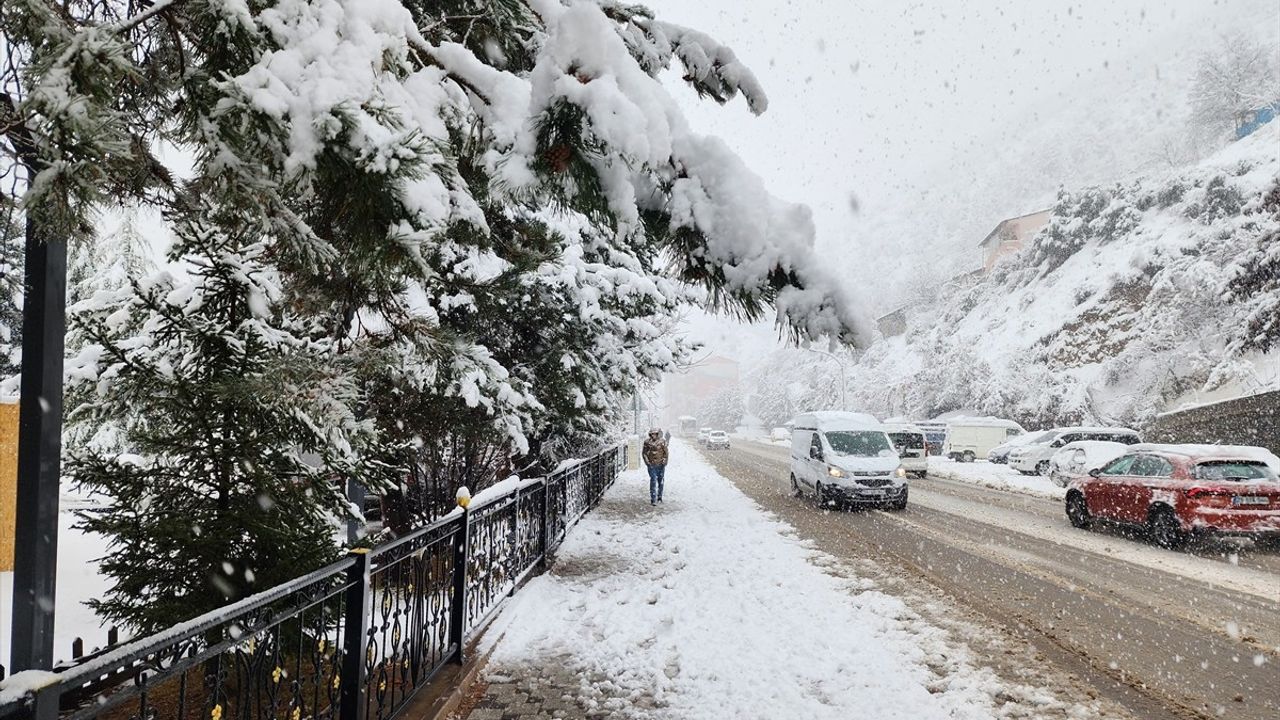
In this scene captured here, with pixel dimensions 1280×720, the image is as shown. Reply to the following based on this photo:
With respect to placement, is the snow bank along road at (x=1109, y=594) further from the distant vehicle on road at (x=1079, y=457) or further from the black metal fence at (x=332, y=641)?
the distant vehicle on road at (x=1079, y=457)

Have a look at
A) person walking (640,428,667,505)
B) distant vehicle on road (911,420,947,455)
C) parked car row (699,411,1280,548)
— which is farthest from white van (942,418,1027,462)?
person walking (640,428,667,505)

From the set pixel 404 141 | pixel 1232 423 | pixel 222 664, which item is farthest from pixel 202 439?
pixel 1232 423

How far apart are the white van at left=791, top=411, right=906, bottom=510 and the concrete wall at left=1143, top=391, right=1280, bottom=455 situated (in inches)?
592

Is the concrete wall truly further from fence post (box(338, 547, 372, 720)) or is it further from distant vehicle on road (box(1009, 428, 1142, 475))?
fence post (box(338, 547, 372, 720))

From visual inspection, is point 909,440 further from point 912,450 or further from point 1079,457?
point 1079,457

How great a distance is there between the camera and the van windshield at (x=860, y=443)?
1670cm

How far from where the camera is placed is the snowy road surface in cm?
475

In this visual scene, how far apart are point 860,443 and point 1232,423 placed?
1698cm

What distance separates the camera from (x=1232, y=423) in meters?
24.1

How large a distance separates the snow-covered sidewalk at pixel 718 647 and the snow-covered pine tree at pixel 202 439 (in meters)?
1.87


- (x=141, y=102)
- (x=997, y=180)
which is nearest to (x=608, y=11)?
(x=141, y=102)

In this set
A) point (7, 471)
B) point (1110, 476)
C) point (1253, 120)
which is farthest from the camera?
point (1253, 120)

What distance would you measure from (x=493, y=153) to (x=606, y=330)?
7.50 meters

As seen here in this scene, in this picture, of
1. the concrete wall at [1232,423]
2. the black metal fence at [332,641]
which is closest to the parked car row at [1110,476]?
the concrete wall at [1232,423]
